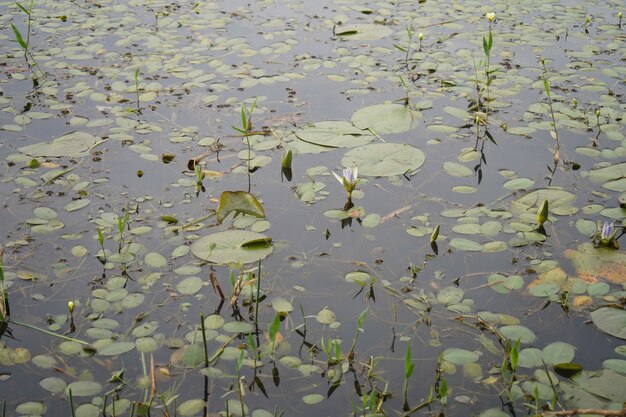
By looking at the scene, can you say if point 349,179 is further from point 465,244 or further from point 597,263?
point 597,263

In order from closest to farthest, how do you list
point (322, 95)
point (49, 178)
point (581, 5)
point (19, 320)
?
point (19, 320) < point (49, 178) < point (322, 95) < point (581, 5)

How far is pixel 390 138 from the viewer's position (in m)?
3.07

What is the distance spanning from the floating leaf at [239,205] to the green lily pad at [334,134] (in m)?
0.57

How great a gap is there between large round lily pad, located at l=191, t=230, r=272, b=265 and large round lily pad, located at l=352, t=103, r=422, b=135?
3.11ft

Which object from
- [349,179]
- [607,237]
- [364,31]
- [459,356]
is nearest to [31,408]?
[459,356]

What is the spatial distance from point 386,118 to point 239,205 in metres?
0.97

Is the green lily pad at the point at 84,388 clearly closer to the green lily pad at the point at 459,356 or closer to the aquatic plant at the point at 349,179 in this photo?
the green lily pad at the point at 459,356

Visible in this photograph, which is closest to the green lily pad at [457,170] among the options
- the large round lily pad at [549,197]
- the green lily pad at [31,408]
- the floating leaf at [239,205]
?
the large round lily pad at [549,197]

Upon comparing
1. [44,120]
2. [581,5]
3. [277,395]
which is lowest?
[277,395]

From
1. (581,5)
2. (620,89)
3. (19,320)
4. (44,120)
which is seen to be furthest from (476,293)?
(581,5)

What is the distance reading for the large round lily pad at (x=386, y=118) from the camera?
10.3 feet

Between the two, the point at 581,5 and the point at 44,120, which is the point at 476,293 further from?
the point at 581,5

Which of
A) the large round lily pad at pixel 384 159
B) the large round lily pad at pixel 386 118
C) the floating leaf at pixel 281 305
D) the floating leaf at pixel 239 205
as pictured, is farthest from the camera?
the large round lily pad at pixel 386 118

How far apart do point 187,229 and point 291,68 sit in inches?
60.8
